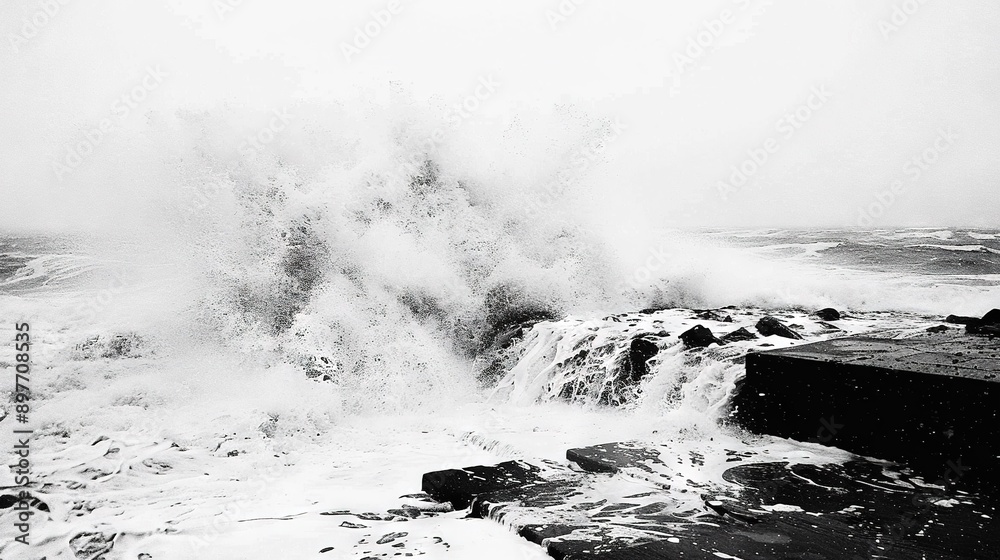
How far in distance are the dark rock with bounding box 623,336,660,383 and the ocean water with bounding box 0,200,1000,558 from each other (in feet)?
0.32

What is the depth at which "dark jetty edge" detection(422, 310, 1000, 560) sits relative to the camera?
225 centimetres

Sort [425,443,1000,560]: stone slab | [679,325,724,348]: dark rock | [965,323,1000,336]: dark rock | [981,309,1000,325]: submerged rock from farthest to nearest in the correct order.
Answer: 1. [679,325,724,348]: dark rock
2. [981,309,1000,325]: submerged rock
3. [965,323,1000,336]: dark rock
4. [425,443,1000,560]: stone slab

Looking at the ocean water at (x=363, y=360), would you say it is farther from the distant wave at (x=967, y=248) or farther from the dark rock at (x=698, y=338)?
the distant wave at (x=967, y=248)

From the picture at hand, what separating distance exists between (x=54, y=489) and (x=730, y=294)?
8.49 m

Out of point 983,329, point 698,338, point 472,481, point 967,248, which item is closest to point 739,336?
point 698,338

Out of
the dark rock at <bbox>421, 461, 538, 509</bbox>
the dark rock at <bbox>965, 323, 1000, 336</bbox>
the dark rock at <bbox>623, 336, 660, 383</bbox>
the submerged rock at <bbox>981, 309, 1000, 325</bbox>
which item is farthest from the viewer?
the dark rock at <bbox>623, 336, 660, 383</bbox>

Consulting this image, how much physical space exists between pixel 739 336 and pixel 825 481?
253 cm

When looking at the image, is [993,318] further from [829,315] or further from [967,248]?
[967,248]

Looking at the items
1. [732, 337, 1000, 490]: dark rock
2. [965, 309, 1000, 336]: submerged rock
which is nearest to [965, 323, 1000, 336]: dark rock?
[965, 309, 1000, 336]: submerged rock

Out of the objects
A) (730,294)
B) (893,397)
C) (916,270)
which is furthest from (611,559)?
(916,270)

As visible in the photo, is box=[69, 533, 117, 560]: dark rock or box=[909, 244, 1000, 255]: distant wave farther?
box=[909, 244, 1000, 255]: distant wave

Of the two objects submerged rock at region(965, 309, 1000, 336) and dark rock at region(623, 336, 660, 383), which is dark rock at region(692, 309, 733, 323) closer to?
dark rock at region(623, 336, 660, 383)

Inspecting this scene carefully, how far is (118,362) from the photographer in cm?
741

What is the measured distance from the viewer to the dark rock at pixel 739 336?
5296 mm
